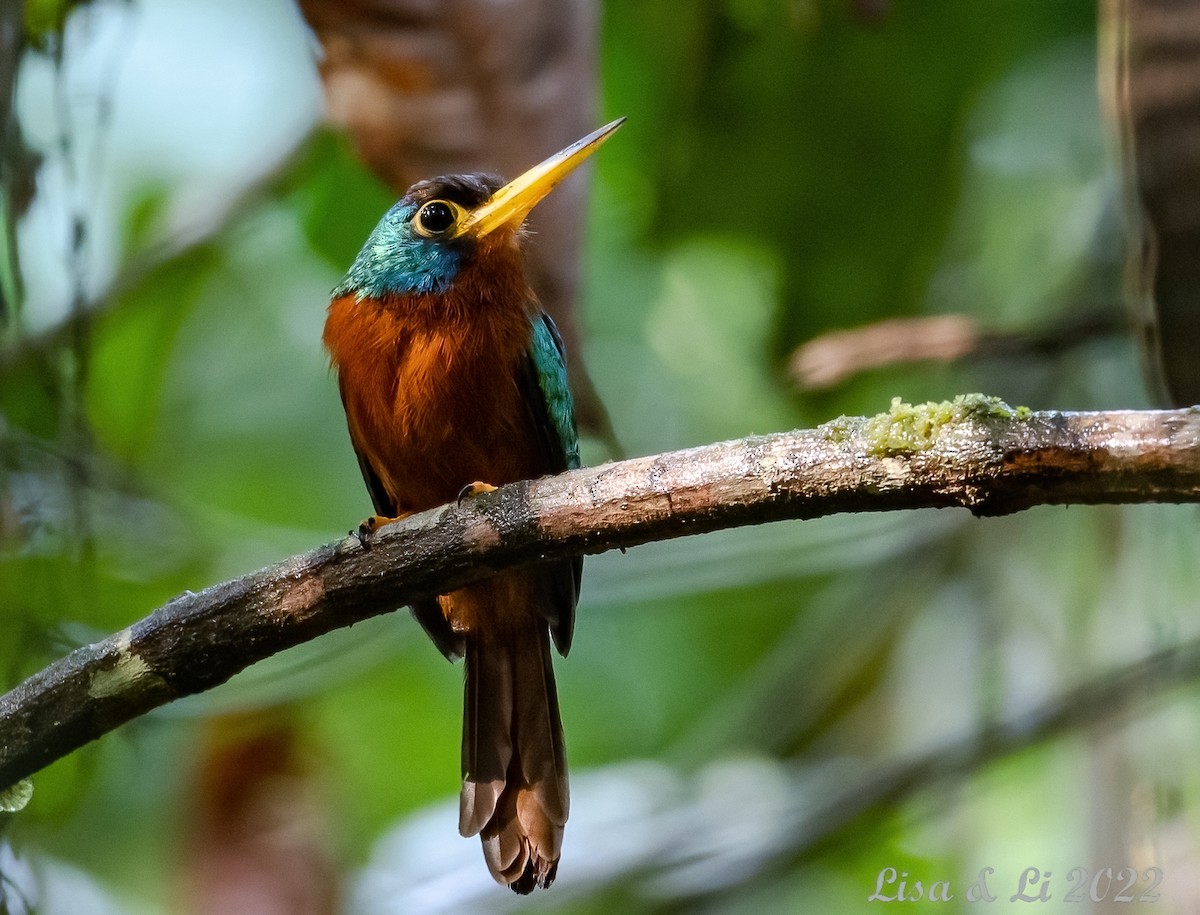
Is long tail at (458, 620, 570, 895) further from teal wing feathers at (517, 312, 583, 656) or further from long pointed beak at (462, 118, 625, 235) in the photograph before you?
long pointed beak at (462, 118, 625, 235)

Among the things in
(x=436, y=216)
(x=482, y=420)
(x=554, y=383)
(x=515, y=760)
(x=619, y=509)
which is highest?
(x=436, y=216)

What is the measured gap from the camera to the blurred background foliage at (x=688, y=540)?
317 centimetres

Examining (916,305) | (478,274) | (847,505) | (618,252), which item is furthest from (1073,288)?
(847,505)

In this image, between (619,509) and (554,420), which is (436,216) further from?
(619,509)

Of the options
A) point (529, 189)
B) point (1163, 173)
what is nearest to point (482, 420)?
point (529, 189)

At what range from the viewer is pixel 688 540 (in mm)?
4090

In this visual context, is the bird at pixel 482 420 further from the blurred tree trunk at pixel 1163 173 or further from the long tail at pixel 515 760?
the blurred tree trunk at pixel 1163 173

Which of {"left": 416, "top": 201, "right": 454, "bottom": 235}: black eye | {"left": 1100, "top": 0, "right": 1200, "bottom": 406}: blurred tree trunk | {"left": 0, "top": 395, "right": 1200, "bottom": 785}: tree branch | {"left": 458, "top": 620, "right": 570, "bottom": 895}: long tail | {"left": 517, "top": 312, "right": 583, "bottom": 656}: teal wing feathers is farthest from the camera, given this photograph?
{"left": 416, "top": 201, "right": 454, "bottom": 235}: black eye

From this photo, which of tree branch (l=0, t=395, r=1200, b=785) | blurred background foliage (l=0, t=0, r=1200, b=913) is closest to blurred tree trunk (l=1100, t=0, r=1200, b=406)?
blurred background foliage (l=0, t=0, r=1200, b=913)

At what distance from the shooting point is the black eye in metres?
2.94

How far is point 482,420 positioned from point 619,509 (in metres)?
0.98

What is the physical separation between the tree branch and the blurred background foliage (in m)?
0.47

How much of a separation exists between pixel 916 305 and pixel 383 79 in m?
1.59

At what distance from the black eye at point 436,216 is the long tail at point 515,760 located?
2.90 feet
